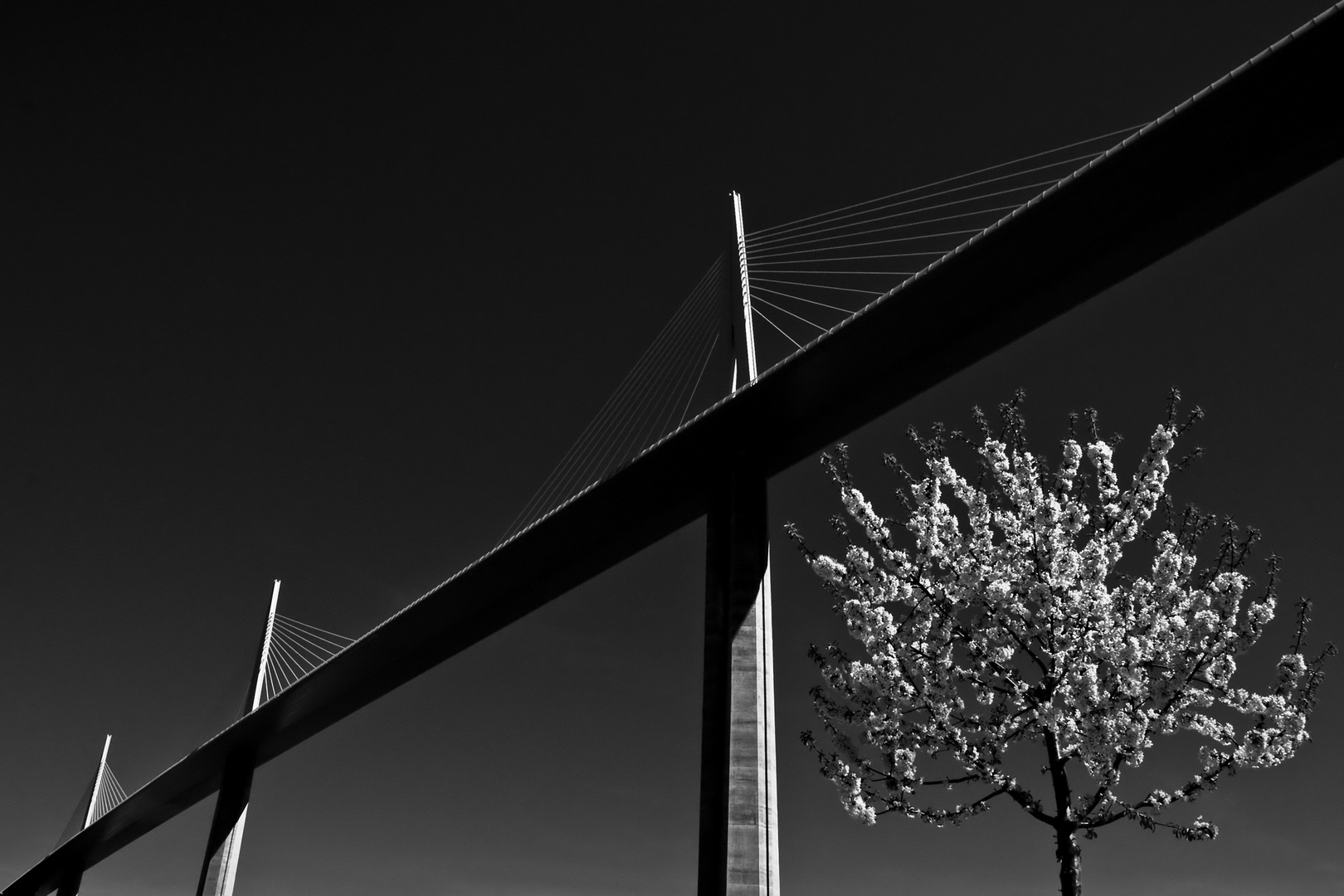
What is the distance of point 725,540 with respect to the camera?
14.0m

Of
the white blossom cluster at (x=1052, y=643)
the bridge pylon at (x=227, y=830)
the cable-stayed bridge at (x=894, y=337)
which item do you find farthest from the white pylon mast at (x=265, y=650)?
the white blossom cluster at (x=1052, y=643)

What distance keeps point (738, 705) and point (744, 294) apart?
617 centimetres

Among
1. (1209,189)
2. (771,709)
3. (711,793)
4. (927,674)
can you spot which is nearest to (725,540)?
(771,709)

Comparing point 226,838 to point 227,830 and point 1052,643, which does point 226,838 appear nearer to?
point 227,830

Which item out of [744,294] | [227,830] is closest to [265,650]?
[227,830]

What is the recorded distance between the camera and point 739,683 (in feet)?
40.8

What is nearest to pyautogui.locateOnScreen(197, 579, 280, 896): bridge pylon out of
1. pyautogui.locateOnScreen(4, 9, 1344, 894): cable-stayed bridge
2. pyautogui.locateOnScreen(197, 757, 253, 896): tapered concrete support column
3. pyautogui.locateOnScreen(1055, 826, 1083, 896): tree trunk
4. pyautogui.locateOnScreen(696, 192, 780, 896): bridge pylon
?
pyautogui.locateOnScreen(197, 757, 253, 896): tapered concrete support column

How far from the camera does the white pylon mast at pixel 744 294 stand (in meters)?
14.0

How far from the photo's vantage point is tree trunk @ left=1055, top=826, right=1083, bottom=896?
28.8 feet

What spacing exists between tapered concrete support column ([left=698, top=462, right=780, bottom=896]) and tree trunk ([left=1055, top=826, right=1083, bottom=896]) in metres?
3.41

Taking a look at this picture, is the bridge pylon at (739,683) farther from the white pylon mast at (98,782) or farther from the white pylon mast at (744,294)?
the white pylon mast at (98,782)

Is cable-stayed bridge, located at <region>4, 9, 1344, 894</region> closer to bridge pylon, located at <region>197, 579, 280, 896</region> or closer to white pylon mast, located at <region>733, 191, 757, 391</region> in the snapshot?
white pylon mast, located at <region>733, 191, 757, 391</region>

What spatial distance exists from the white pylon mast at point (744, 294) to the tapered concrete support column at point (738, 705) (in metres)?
1.38

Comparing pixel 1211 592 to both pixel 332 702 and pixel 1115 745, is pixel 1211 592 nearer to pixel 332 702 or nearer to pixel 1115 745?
pixel 1115 745
